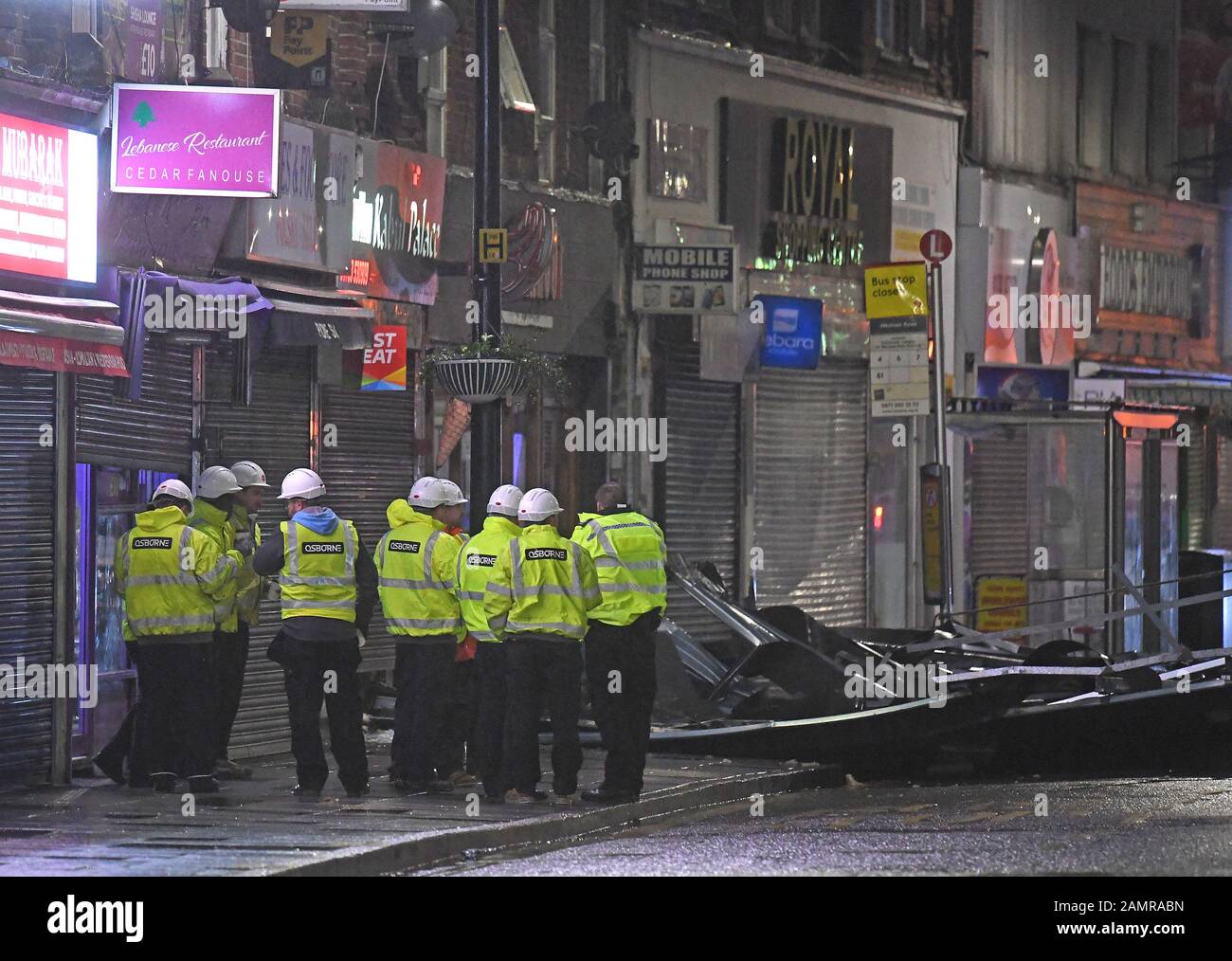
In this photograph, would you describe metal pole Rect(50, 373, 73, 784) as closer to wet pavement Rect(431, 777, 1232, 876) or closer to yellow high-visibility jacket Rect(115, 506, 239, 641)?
yellow high-visibility jacket Rect(115, 506, 239, 641)

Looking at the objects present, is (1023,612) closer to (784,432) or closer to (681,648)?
(784,432)

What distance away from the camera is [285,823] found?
42.4 feet

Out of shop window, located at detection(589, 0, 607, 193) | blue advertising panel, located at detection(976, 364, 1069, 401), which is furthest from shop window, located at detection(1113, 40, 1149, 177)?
shop window, located at detection(589, 0, 607, 193)

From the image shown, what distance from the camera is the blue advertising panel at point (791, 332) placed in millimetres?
25359

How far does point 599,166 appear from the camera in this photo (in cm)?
2306

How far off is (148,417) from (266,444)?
1.55 metres

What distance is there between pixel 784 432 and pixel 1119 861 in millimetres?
15037

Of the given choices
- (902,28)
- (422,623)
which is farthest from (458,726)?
(902,28)

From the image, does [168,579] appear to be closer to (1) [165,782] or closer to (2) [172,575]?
(2) [172,575]

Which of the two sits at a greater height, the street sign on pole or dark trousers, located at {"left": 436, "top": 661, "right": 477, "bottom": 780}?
the street sign on pole

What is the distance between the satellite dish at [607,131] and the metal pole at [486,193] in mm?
7046

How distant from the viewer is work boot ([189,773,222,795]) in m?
14.4

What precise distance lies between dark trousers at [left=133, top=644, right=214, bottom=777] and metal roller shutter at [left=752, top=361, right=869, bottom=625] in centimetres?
1174
